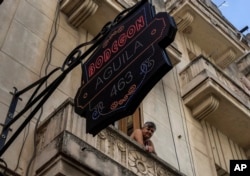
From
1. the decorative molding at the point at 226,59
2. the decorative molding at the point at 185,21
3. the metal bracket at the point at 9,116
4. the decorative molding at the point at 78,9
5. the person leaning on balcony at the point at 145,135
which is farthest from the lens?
the decorative molding at the point at 226,59

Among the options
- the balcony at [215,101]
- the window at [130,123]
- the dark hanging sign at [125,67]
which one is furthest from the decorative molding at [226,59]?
the dark hanging sign at [125,67]

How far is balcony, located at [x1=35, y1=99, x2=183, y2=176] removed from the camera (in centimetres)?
603

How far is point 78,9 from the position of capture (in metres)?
10.8

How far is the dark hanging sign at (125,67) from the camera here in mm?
4707

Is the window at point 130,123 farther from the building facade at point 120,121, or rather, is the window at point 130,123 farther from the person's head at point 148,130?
the person's head at point 148,130

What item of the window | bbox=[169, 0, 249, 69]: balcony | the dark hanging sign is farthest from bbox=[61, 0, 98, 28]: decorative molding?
bbox=[169, 0, 249, 69]: balcony

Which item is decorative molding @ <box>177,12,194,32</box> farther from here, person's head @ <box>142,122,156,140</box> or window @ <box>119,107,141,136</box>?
person's head @ <box>142,122,156,140</box>

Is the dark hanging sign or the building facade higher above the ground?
the building facade

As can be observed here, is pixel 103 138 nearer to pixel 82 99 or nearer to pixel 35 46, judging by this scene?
pixel 82 99

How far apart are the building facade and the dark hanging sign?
3.78ft

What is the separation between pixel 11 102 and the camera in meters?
7.29

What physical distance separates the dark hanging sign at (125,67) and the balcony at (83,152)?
0.93 metres

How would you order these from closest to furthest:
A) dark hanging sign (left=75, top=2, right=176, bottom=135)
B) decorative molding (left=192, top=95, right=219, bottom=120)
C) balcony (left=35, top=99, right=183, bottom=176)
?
dark hanging sign (left=75, top=2, right=176, bottom=135) < balcony (left=35, top=99, right=183, bottom=176) < decorative molding (left=192, top=95, right=219, bottom=120)

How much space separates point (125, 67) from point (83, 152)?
5.79 ft
